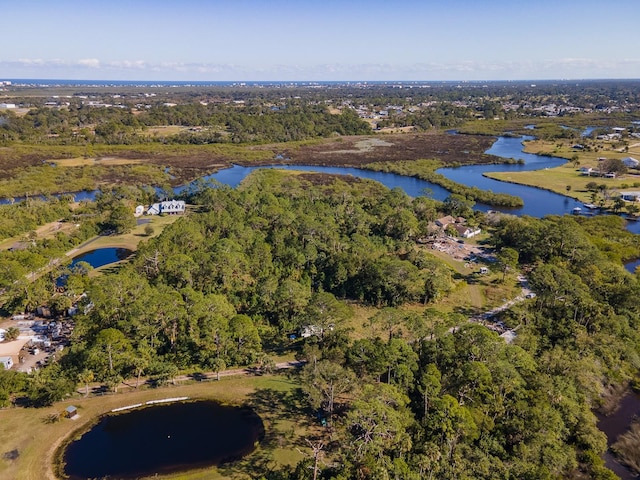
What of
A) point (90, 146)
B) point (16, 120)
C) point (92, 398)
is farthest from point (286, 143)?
point (92, 398)

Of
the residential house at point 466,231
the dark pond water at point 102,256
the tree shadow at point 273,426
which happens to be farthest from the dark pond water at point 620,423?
the dark pond water at point 102,256

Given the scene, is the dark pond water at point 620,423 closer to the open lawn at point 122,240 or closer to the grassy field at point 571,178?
the open lawn at point 122,240

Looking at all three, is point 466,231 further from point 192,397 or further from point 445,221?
point 192,397

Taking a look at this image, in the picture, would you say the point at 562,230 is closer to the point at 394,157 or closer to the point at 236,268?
the point at 236,268

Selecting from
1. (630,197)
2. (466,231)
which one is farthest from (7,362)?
(630,197)

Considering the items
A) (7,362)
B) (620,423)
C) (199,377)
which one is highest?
(7,362)

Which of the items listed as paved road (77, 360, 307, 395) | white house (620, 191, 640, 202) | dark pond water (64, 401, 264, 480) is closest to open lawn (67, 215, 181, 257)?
paved road (77, 360, 307, 395)
